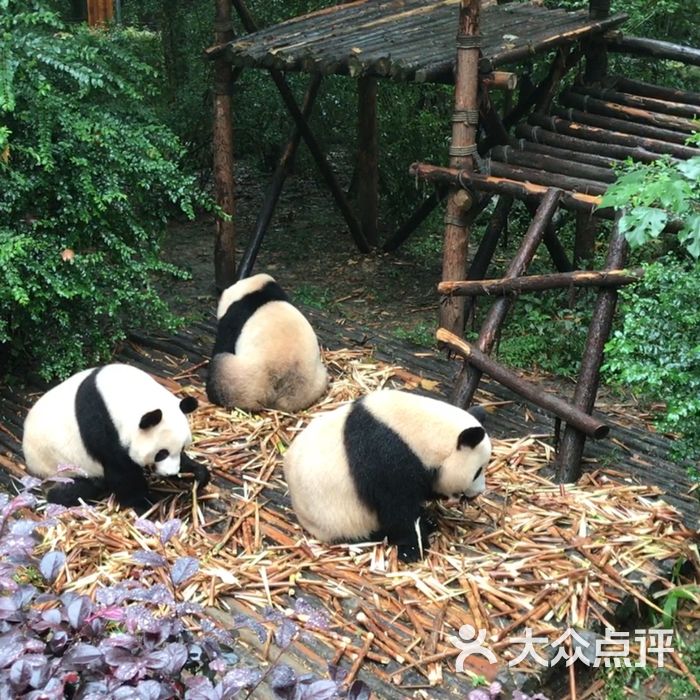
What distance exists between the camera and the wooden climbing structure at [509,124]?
16.6 feet

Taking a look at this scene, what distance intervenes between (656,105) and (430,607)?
438cm

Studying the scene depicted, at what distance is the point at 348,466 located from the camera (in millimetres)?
3971

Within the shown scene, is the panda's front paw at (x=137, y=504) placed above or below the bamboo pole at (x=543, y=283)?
below

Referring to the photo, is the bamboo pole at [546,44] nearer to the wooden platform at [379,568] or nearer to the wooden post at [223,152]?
the wooden platform at [379,568]

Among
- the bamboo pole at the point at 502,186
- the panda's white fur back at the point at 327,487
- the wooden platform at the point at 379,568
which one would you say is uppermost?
the bamboo pole at the point at 502,186

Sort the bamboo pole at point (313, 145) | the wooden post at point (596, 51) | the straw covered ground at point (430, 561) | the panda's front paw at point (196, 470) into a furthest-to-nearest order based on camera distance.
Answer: the bamboo pole at point (313, 145) → the wooden post at point (596, 51) → the panda's front paw at point (196, 470) → the straw covered ground at point (430, 561)

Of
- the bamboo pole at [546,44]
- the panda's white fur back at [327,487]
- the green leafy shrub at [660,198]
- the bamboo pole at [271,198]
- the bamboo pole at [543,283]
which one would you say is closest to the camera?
the green leafy shrub at [660,198]

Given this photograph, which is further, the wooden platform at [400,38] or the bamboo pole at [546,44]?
the wooden platform at [400,38]

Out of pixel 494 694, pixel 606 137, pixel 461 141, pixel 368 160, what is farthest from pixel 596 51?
pixel 494 694

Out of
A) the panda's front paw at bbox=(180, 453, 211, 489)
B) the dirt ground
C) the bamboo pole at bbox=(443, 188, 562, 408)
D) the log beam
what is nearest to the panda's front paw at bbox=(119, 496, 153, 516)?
the panda's front paw at bbox=(180, 453, 211, 489)

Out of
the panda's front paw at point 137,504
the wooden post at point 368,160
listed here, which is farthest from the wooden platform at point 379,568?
the wooden post at point 368,160

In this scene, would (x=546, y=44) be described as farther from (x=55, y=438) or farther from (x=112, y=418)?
(x=55, y=438)

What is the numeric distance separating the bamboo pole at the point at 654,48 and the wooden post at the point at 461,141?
6.14 ft

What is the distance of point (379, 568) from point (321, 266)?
15.5 feet
